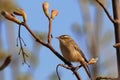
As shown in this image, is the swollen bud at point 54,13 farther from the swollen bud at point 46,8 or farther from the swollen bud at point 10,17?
the swollen bud at point 10,17

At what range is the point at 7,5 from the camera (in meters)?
2.67

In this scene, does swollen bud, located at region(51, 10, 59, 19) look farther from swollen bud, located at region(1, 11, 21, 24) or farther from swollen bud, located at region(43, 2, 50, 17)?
swollen bud, located at region(1, 11, 21, 24)

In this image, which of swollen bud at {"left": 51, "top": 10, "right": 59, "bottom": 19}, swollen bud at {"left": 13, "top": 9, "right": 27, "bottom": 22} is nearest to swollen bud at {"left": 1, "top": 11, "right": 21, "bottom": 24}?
swollen bud at {"left": 13, "top": 9, "right": 27, "bottom": 22}

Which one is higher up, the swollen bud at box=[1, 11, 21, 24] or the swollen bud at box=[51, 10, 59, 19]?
the swollen bud at box=[1, 11, 21, 24]

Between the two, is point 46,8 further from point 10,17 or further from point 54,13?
point 10,17

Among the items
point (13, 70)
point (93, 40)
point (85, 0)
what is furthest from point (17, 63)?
point (93, 40)

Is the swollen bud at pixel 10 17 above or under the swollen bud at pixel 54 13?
above

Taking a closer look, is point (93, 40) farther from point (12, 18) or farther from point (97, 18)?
point (12, 18)

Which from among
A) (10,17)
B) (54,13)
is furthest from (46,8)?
(10,17)

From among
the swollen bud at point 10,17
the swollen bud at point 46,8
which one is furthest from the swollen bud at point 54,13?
the swollen bud at point 10,17

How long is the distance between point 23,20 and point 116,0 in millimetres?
312

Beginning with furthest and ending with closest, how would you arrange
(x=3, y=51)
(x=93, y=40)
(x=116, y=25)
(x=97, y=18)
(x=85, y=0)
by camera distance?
(x=85, y=0)
(x=3, y=51)
(x=97, y=18)
(x=93, y=40)
(x=116, y=25)

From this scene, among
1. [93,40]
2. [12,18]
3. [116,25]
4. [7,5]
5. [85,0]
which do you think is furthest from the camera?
[7,5]

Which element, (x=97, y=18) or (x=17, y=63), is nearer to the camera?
(x=97, y=18)
